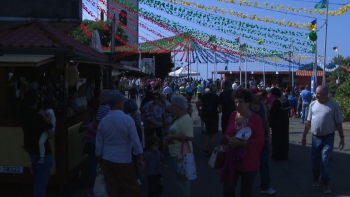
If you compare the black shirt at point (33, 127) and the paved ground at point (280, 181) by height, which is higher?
the black shirt at point (33, 127)

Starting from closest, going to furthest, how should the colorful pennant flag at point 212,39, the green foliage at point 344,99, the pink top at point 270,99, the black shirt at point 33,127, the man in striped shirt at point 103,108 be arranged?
the black shirt at point 33,127
the man in striped shirt at point 103,108
the pink top at point 270,99
the green foliage at point 344,99
the colorful pennant flag at point 212,39

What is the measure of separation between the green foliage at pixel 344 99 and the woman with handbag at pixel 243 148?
15.9 m

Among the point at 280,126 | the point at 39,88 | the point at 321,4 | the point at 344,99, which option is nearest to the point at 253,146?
the point at 280,126

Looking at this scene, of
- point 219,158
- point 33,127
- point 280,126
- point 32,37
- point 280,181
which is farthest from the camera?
point 280,126

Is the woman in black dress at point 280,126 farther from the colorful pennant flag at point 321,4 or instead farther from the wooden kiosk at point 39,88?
the colorful pennant flag at point 321,4

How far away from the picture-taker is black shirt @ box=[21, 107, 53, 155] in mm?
6414

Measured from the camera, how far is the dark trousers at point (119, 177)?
568 cm

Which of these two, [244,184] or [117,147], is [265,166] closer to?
[244,184]

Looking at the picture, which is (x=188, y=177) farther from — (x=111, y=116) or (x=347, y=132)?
(x=347, y=132)

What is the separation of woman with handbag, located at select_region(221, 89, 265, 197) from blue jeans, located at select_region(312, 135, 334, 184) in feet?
8.69

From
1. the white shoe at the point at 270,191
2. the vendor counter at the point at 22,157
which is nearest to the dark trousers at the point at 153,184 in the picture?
the vendor counter at the point at 22,157

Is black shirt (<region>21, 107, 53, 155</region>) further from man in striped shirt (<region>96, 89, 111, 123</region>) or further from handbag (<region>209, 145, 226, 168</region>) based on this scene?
handbag (<region>209, 145, 226, 168</region>)

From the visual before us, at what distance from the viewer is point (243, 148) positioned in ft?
18.2

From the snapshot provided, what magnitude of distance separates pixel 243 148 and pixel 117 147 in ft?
4.83
